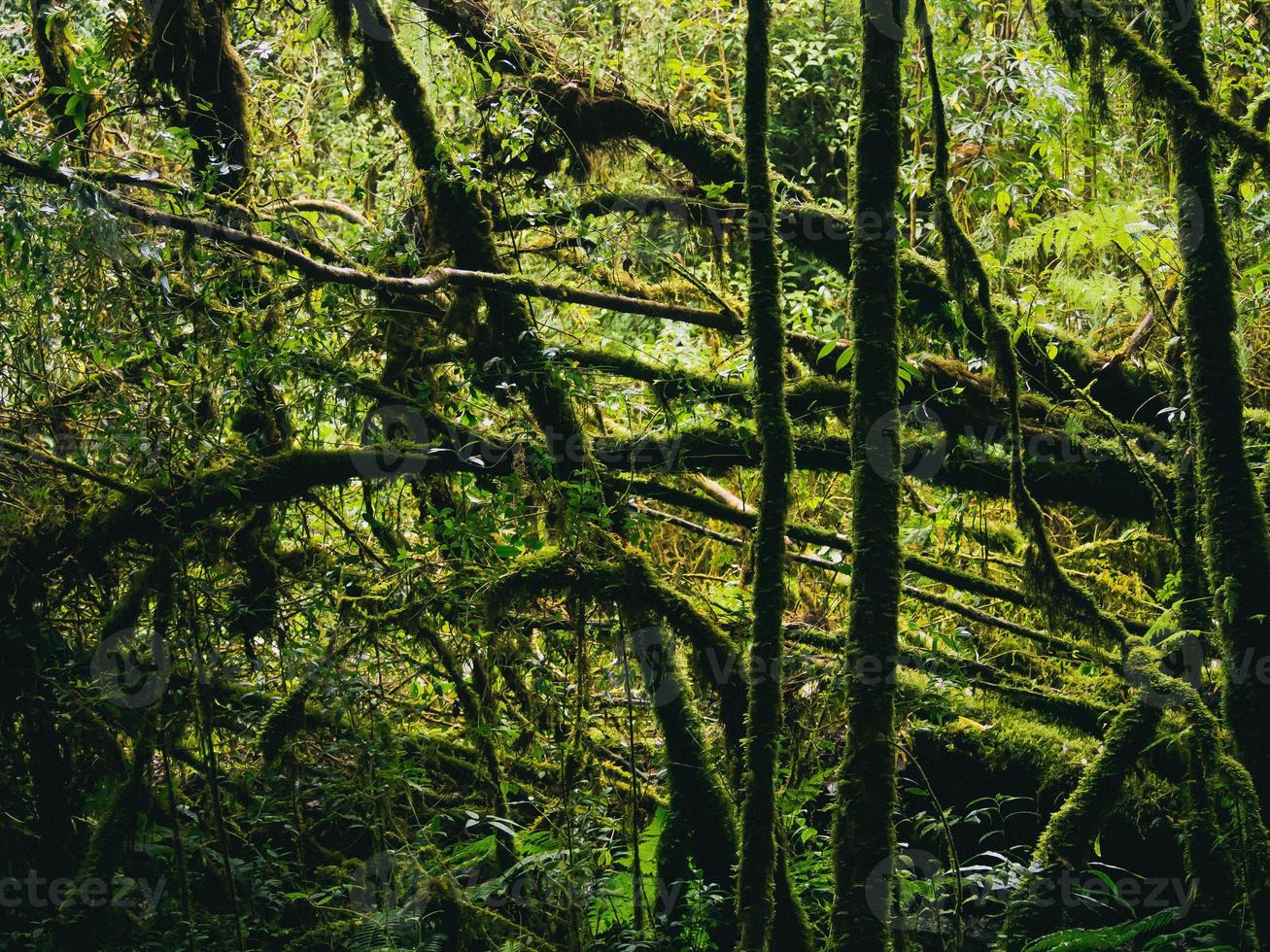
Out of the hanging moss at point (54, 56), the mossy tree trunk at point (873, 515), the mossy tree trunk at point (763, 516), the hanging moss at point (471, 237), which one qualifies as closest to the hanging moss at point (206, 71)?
the hanging moss at point (54, 56)

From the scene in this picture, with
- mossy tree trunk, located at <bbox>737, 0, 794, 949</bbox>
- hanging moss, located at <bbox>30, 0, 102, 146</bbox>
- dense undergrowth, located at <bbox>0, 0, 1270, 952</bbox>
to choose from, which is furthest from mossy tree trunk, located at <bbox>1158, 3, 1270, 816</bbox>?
hanging moss, located at <bbox>30, 0, 102, 146</bbox>

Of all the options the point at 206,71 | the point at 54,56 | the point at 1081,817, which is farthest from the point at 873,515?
the point at 54,56

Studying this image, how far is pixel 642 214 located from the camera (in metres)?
5.07

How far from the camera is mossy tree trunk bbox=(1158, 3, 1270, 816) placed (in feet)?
11.3

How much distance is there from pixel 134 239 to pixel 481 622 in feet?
7.07

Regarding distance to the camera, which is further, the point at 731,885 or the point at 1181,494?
the point at 731,885

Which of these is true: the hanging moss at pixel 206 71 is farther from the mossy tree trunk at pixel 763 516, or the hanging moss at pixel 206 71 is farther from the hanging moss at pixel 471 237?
the mossy tree trunk at pixel 763 516

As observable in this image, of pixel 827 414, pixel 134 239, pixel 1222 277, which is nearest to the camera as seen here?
pixel 1222 277

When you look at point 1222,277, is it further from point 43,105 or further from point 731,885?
point 43,105

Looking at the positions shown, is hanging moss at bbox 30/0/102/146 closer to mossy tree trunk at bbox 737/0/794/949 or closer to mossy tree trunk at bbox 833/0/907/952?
mossy tree trunk at bbox 737/0/794/949

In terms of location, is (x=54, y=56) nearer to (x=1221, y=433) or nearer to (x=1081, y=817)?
(x=1221, y=433)

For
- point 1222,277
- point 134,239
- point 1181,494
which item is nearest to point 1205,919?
point 1181,494

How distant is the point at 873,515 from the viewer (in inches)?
109

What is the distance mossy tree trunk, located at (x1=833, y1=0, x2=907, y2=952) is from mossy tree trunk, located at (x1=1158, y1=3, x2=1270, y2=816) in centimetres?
137
